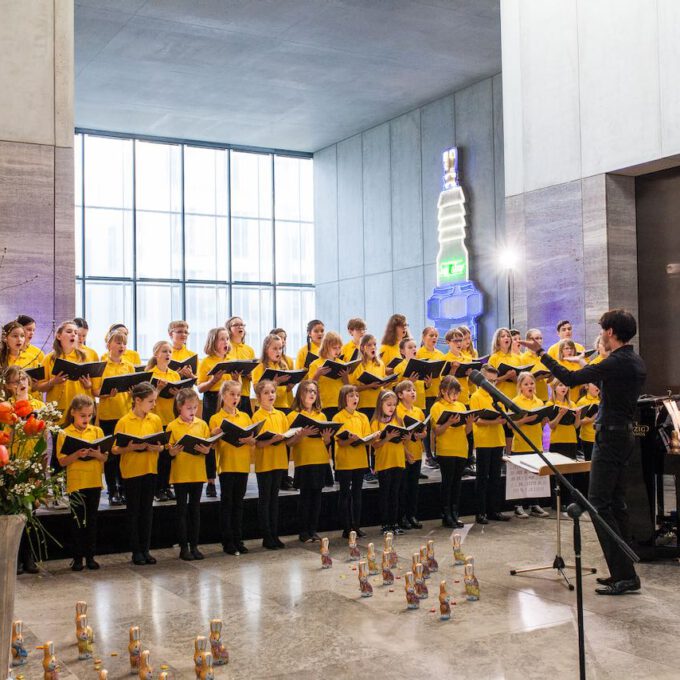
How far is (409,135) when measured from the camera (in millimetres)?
18906

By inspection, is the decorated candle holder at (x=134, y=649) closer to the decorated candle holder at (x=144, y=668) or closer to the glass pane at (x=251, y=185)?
the decorated candle holder at (x=144, y=668)

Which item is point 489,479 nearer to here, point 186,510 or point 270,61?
point 186,510

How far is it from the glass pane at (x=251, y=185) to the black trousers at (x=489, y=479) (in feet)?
45.0

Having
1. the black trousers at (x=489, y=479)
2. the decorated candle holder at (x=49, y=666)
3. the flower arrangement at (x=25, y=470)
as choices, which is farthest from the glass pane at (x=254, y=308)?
the flower arrangement at (x=25, y=470)

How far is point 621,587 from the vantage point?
577 centimetres

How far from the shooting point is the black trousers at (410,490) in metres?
8.38

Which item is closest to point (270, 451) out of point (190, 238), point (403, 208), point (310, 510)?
point (310, 510)

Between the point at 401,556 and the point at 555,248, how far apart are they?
574cm

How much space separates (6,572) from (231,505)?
174 inches

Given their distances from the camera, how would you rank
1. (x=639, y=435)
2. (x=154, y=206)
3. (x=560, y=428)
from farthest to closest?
(x=154, y=206)
(x=560, y=428)
(x=639, y=435)

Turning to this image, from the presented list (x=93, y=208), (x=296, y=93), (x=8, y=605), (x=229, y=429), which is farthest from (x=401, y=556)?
(x=93, y=208)

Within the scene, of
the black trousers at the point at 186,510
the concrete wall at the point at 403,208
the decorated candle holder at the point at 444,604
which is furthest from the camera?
the concrete wall at the point at 403,208

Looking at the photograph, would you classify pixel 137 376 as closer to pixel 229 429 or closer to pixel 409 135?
pixel 229 429

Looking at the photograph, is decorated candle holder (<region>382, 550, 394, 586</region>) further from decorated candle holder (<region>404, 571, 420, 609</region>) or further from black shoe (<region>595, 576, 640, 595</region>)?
black shoe (<region>595, 576, 640, 595</region>)
